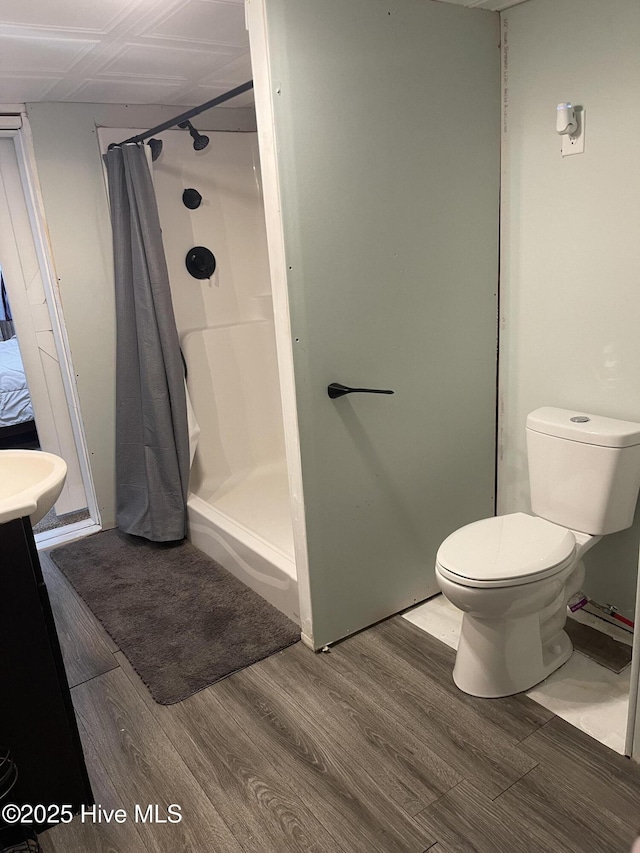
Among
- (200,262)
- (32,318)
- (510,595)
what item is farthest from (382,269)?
(32,318)

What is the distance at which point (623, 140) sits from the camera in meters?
1.91

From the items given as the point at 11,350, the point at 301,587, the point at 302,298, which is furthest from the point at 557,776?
the point at 11,350

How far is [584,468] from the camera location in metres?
2.03

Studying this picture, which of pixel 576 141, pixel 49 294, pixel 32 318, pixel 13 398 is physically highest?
pixel 576 141

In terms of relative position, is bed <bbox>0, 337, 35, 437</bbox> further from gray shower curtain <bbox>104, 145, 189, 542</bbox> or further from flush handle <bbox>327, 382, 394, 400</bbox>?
flush handle <bbox>327, 382, 394, 400</bbox>

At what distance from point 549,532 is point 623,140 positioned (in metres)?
1.21

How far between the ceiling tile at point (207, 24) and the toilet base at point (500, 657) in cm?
199

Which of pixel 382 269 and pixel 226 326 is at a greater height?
pixel 382 269

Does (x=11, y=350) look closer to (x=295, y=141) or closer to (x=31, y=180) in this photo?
(x=31, y=180)

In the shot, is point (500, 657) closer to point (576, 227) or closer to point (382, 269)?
point (382, 269)

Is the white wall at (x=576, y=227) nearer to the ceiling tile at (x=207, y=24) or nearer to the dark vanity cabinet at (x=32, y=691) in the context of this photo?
the ceiling tile at (x=207, y=24)

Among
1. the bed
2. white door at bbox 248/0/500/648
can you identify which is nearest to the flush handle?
white door at bbox 248/0/500/648

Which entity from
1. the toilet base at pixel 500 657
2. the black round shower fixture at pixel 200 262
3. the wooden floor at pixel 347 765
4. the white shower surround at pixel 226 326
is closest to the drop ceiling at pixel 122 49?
the white shower surround at pixel 226 326

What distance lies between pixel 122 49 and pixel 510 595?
2202mm
